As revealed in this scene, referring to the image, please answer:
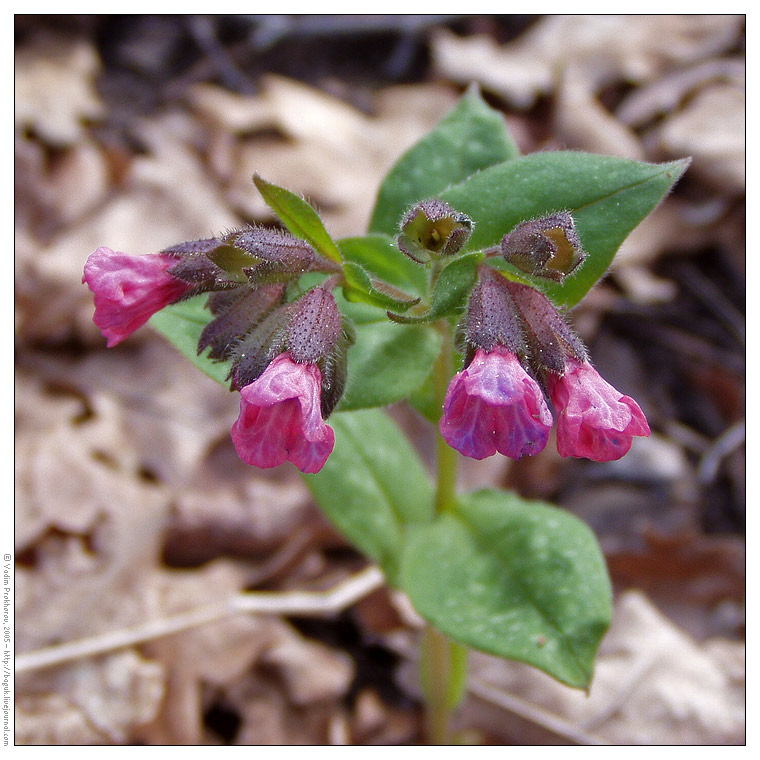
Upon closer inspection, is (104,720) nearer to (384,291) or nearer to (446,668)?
(446,668)

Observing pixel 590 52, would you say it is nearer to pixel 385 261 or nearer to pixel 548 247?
pixel 385 261

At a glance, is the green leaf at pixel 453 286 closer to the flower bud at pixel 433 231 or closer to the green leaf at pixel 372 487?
the flower bud at pixel 433 231

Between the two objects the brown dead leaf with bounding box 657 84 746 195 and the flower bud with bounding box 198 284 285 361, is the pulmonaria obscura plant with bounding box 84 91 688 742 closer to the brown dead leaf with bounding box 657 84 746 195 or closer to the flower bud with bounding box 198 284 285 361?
the flower bud with bounding box 198 284 285 361

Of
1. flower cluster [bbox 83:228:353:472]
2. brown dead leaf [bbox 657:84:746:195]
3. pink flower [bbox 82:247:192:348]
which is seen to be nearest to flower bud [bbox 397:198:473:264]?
flower cluster [bbox 83:228:353:472]

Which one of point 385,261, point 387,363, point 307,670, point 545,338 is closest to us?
point 545,338

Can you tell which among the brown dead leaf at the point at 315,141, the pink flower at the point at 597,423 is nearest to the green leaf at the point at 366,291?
the pink flower at the point at 597,423

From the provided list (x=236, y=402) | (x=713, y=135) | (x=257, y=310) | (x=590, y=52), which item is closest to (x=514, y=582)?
(x=257, y=310)

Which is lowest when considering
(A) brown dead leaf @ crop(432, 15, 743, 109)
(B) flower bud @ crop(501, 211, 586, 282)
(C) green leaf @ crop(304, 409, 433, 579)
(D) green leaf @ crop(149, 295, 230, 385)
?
(C) green leaf @ crop(304, 409, 433, 579)
